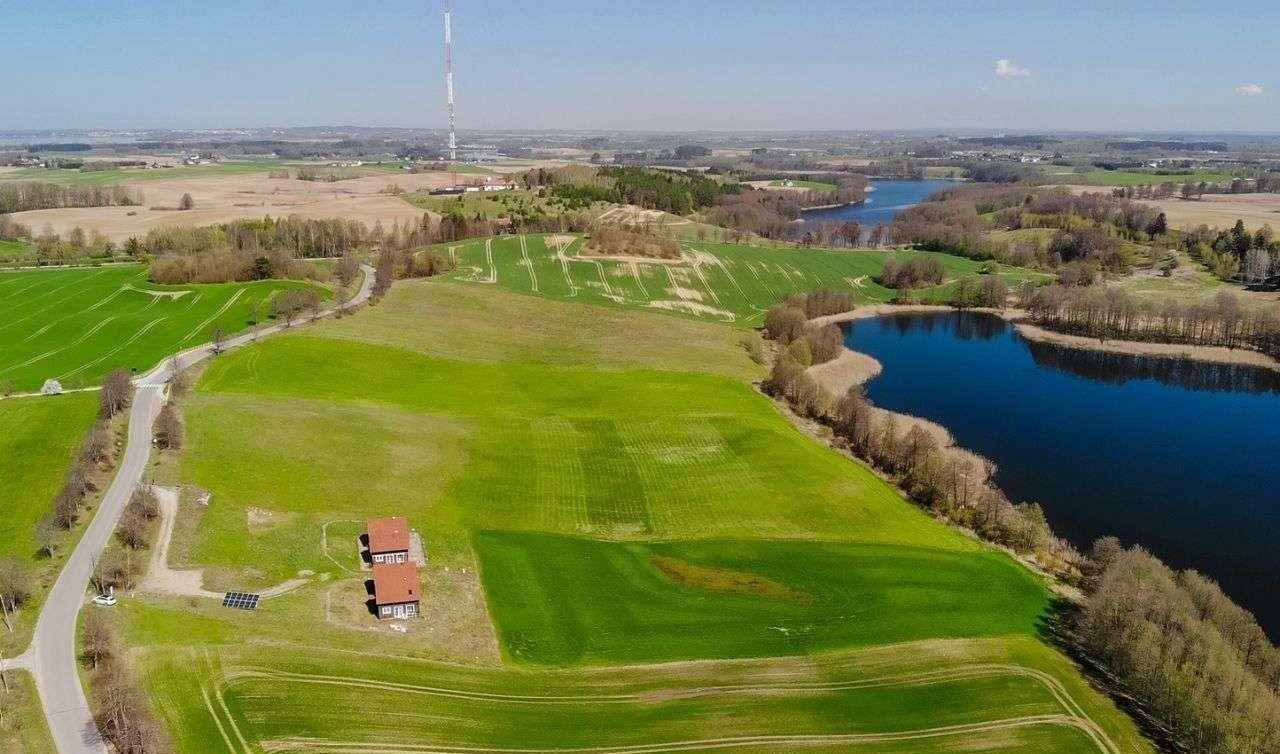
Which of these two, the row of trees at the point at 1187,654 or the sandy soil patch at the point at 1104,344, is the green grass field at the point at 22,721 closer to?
the row of trees at the point at 1187,654

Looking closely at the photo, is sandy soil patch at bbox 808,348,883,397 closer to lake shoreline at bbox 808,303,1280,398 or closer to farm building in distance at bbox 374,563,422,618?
lake shoreline at bbox 808,303,1280,398

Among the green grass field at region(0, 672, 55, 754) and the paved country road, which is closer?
the green grass field at region(0, 672, 55, 754)

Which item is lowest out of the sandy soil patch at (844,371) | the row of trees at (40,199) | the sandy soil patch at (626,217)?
the sandy soil patch at (844,371)

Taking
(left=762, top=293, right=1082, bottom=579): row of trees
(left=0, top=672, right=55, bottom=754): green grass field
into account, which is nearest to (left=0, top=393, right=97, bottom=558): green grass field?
(left=0, top=672, right=55, bottom=754): green grass field

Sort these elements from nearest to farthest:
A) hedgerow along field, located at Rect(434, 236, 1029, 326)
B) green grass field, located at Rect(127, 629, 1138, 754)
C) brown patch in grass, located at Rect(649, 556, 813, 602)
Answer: green grass field, located at Rect(127, 629, 1138, 754) → brown patch in grass, located at Rect(649, 556, 813, 602) → hedgerow along field, located at Rect(434, 236, 1029, 326)

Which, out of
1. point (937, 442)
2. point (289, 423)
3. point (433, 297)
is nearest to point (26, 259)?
point (433, 297)

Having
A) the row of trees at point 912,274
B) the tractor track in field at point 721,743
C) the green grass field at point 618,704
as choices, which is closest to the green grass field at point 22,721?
the green grass field at point 618,704
